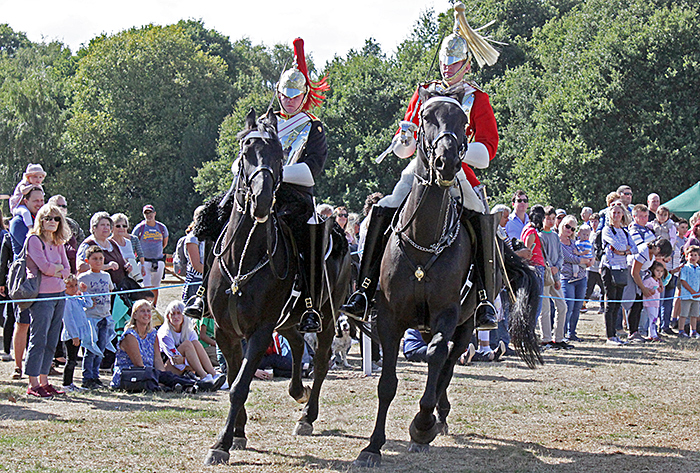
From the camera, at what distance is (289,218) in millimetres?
6969

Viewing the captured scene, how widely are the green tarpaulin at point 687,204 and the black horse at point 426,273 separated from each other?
1792 centimetres

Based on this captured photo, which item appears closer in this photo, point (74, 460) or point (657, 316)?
point (74, 460)

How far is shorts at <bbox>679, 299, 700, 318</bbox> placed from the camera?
628 inches

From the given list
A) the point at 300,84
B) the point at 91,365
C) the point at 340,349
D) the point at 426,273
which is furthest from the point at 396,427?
the point at 91,365

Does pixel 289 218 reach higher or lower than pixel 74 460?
higher

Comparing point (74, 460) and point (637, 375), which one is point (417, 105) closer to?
point (74, 460)

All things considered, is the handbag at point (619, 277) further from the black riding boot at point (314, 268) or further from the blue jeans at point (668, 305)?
the black riding boot at point (314, 268)

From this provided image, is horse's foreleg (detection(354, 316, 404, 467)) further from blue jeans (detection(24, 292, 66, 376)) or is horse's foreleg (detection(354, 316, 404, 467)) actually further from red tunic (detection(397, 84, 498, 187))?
blue jeans (detection(24, 292, 66, 376))

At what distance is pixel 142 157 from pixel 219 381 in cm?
4339

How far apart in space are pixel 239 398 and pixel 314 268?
136 cm

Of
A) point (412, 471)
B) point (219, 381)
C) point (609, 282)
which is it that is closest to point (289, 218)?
point (412, 471)

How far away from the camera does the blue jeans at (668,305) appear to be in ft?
54.1

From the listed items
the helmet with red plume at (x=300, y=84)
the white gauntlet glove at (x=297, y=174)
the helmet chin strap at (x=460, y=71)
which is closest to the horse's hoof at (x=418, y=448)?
the white gauntlet glove at (x=297, y=174)

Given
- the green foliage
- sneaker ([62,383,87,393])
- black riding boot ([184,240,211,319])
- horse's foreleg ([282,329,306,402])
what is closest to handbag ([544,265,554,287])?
horse's foreleg ([282,329,306,402])
